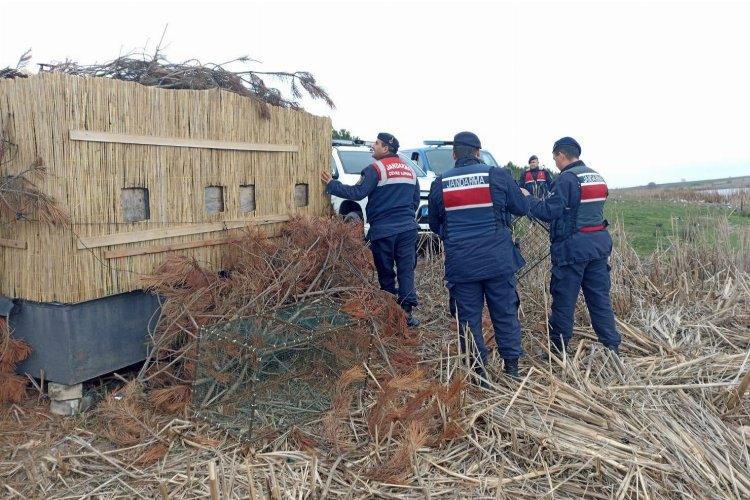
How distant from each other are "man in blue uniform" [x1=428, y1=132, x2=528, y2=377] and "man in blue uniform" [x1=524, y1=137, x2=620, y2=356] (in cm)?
48

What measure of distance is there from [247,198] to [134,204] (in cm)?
127

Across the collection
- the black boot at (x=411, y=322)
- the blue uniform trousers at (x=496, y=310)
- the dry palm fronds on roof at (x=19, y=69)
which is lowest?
the black boot at (x=411, y=322)

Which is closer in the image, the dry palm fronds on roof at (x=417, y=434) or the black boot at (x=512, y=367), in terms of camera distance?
the dry palm fronds on roof at (x=417, y=434)

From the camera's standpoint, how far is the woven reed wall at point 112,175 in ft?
14.1

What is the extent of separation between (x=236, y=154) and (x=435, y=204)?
6.27 ft

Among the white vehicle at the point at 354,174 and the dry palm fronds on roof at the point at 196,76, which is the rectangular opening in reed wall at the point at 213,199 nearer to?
the dry palm fronds on roof at the point at 196,76

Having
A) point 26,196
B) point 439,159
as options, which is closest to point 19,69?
point 26,196

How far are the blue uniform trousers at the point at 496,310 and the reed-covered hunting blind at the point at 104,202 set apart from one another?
220 centimetres

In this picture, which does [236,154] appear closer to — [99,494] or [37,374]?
[37,374]

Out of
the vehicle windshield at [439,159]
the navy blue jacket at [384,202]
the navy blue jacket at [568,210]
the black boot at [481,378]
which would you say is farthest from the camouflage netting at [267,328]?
the vehicle windshield at [439,159]

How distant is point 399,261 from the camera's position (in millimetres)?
6230

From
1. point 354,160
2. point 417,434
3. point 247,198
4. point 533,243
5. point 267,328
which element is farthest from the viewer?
point 354,160

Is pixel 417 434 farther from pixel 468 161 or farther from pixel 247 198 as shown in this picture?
pixel 247 198

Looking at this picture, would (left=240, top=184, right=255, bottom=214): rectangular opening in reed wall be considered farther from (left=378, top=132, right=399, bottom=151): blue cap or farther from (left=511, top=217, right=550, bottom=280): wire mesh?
(left=511, top=217, right=550, bottom=280): wire mesh
